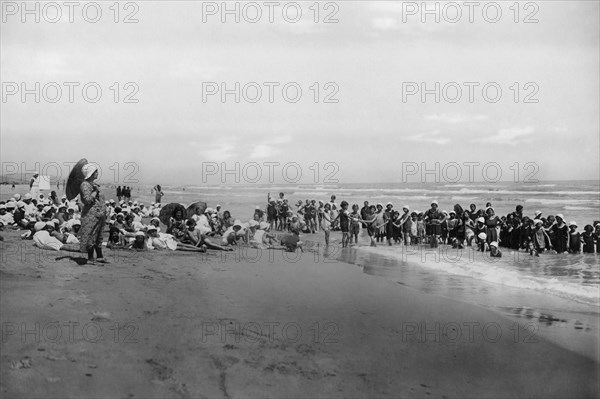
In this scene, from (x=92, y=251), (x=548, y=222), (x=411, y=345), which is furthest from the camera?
(x=548, y=222)

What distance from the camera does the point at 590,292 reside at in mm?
8016

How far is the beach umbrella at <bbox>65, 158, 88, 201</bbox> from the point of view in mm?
7537

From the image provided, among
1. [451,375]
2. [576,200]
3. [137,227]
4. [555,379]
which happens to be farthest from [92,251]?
[576,200]

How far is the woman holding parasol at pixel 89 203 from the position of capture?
745 centimetres

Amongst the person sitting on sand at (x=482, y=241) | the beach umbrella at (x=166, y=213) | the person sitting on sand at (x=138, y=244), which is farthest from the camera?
the beach umbrella at (x=166, y=213)

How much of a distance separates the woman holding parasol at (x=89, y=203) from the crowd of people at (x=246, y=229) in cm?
1

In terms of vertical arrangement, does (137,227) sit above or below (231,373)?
above

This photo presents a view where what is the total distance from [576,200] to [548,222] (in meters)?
13.2

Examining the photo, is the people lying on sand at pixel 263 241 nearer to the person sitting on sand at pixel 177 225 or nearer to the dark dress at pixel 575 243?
the person sitting on sand at pixel 177 225

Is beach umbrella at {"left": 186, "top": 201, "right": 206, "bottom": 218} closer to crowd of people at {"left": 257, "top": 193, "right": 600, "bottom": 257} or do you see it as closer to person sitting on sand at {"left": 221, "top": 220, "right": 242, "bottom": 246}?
person sitting on sand at {"left": 221, "top": 220, "right": 242, "bottom": 246}

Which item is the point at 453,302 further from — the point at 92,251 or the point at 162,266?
the point at 92,251

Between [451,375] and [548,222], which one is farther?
[548,222]

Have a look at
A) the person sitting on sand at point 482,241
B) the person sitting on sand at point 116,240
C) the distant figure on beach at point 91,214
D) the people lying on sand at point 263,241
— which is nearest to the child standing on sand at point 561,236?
the person sitting on sand at point 482,241

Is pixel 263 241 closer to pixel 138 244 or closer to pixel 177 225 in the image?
pixel 177 225
